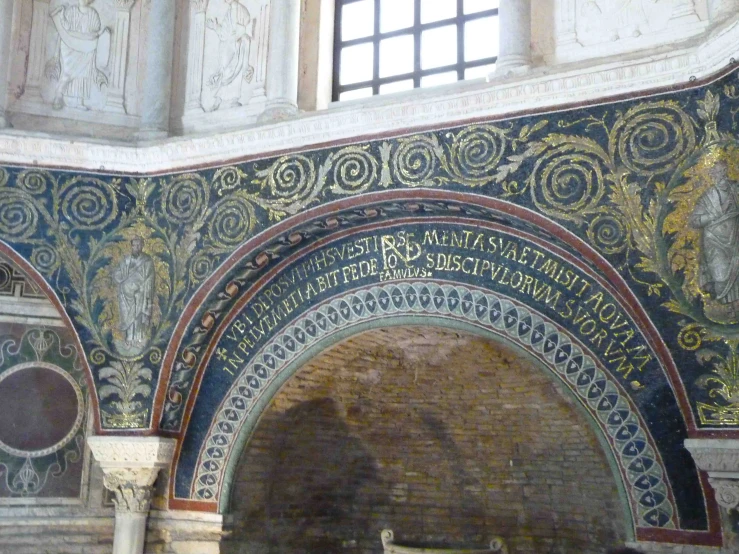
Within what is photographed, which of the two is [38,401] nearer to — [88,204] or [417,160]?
[88,204]

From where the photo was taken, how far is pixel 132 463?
719 centimetres

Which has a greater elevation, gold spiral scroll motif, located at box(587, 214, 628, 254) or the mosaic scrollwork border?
gold spiral scroll motif, located at box(587, 214, 628, 254)

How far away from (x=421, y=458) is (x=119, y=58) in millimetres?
4300

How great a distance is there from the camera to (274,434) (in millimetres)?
7602

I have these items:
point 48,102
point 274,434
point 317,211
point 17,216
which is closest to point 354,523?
point 274,434

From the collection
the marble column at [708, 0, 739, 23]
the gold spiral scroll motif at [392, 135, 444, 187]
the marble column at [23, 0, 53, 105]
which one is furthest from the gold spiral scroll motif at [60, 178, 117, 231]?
the marble column at [708, 0, 739, 23]

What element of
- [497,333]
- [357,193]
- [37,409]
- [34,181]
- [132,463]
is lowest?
[132,463]

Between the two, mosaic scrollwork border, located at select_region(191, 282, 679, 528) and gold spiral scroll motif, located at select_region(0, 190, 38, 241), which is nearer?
mosaic scrollwork border, located at select_region(191, 282, 679, 528)

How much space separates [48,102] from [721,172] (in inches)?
206

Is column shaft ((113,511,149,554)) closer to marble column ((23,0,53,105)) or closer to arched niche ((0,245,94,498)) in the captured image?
arched niche ((0,245,94,498))

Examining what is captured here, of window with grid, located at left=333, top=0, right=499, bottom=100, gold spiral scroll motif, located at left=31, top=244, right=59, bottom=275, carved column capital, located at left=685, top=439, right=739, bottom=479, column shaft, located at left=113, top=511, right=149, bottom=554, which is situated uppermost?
window with grid, located at left=333, top=0, right=499, bottom=100

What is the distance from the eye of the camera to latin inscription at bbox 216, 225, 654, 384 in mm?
5820

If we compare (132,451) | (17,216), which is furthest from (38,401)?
(17,216)

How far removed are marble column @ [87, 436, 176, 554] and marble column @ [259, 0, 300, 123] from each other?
8.72 feet
